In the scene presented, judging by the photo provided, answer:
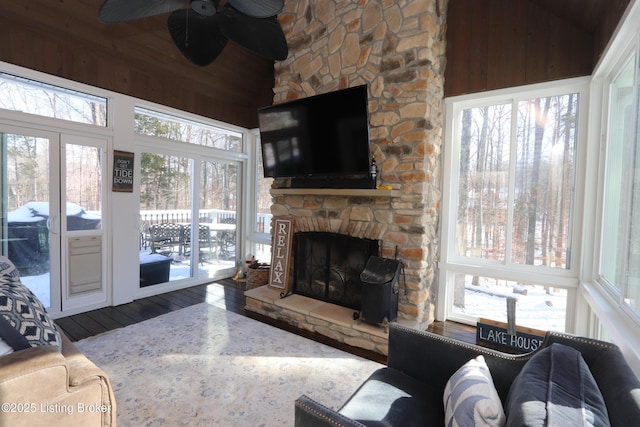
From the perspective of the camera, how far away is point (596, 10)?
2502 millimetres

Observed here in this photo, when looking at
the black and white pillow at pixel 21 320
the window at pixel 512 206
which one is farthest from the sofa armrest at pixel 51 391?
the window at pixel 512 206

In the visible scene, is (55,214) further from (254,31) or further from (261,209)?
(254,31)

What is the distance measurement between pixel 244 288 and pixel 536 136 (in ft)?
13.8

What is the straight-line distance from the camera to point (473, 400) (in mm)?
1124

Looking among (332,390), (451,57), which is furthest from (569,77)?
(332,390)

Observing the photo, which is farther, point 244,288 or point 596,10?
point 244,288

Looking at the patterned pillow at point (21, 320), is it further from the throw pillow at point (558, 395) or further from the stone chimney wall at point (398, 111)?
the stone chimney wall at point (398, 111)

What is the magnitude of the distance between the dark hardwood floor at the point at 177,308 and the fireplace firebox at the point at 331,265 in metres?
0.50

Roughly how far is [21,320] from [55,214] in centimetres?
265

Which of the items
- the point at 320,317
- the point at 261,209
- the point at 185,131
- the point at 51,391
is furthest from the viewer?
the point at 261,209

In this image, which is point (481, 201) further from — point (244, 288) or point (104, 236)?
point (104, 236)

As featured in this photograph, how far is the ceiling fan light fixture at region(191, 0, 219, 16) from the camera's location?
190 centimetres

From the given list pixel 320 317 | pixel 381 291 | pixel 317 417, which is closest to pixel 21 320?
pixel 317 417

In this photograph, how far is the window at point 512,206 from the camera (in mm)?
3066
